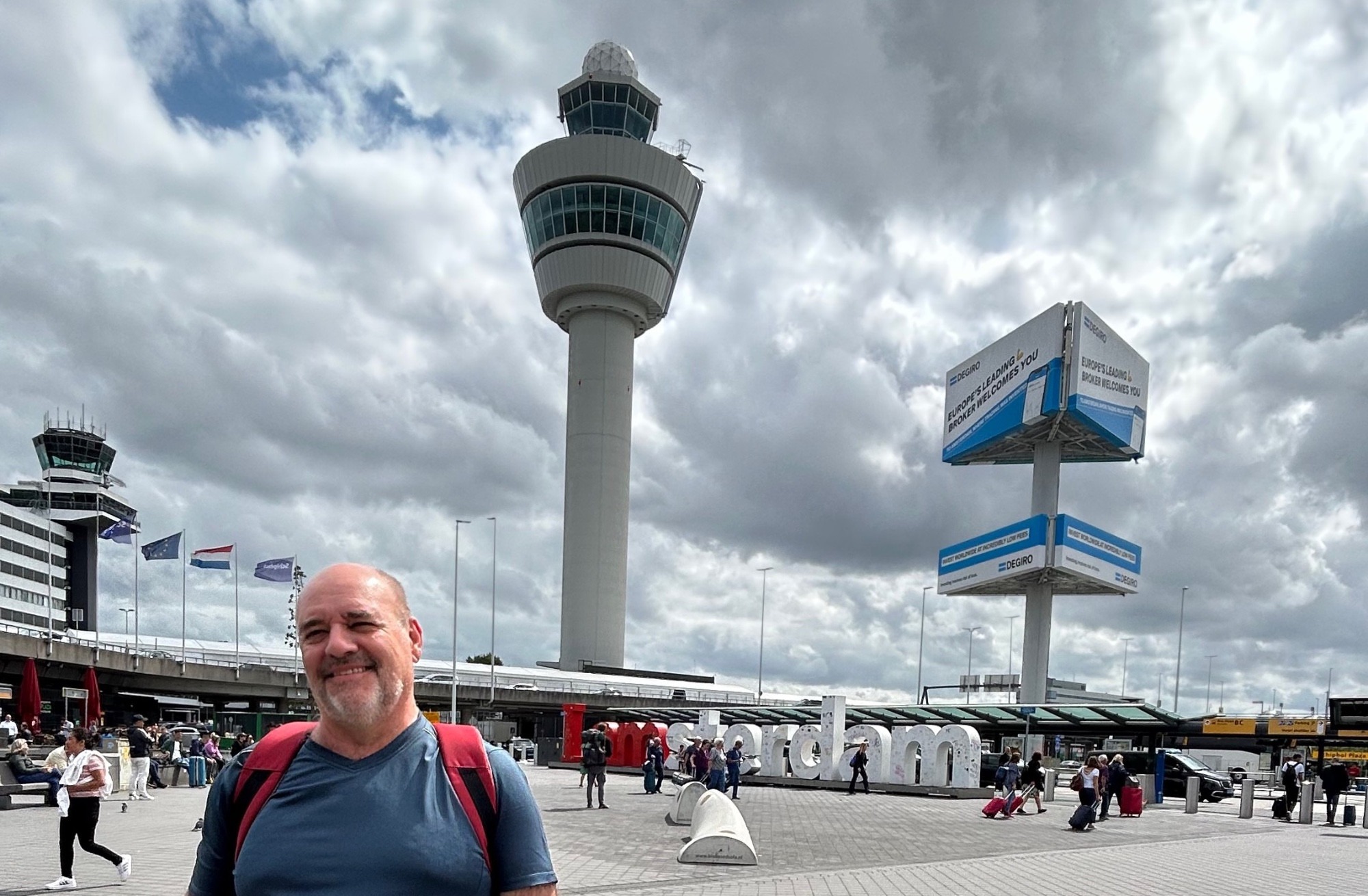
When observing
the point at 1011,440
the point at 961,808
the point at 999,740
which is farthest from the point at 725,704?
the point at 961,808

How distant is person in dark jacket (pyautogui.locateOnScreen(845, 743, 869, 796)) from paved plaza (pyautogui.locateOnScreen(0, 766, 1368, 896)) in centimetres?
447

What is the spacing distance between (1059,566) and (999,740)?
10.6 m

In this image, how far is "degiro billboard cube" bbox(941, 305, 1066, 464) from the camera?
53.9m

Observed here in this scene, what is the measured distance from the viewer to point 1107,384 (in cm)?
5519

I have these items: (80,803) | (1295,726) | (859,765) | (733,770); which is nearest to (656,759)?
(733,770)

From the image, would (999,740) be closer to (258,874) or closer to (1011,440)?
(1011,440)

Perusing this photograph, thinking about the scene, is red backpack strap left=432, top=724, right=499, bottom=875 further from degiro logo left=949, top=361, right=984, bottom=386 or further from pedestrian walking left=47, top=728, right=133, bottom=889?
degiro logo left=949, top=361, right=984, bottom=386

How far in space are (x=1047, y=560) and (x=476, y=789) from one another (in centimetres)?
5556

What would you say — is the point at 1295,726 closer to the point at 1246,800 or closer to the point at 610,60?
the point at 1246,800

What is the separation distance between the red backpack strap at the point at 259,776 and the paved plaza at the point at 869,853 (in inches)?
426

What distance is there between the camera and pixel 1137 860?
723 inches

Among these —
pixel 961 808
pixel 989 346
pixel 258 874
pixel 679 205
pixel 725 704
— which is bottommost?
pixel 725 704

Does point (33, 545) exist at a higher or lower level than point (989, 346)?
lower

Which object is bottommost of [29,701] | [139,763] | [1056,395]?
[29,701]
